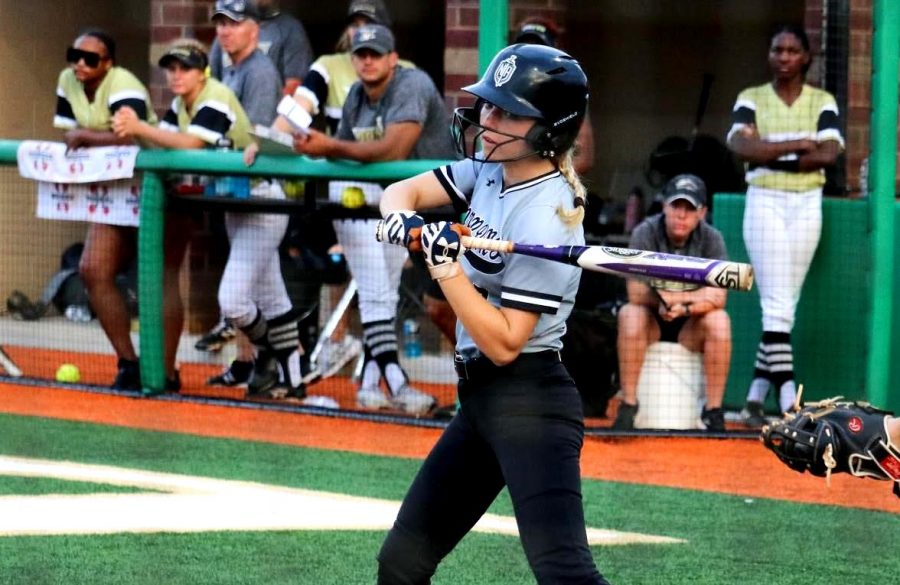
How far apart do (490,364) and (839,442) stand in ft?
2.66

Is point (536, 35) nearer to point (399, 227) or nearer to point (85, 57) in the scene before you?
point (85, 57)

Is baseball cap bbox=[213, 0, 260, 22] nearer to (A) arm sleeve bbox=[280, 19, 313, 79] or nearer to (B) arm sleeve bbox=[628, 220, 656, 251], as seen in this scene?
(A) arm sleeve bbox=[280, 19, 313, 79]

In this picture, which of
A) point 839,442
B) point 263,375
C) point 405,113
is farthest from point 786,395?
point 839,442

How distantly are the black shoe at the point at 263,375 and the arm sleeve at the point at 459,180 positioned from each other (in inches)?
Answer: 180

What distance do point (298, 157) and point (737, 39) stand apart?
553cm

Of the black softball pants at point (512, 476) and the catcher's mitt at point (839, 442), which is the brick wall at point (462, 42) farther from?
the catcher's mitt at point (839, 442)

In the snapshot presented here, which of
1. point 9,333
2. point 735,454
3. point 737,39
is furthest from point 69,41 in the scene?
point 735,454

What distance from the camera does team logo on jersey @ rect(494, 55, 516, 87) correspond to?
365 cm

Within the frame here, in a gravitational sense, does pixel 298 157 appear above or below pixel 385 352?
above

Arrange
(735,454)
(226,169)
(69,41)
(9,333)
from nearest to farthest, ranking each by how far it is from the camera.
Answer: (735,454), (226,169), (9,333), (69,41)

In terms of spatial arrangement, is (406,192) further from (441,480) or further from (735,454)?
(735,454)

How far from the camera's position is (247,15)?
8320 mm

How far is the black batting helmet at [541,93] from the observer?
3.62 metres

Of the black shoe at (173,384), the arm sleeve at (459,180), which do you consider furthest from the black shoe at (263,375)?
the arm sleeve at (459,180)
